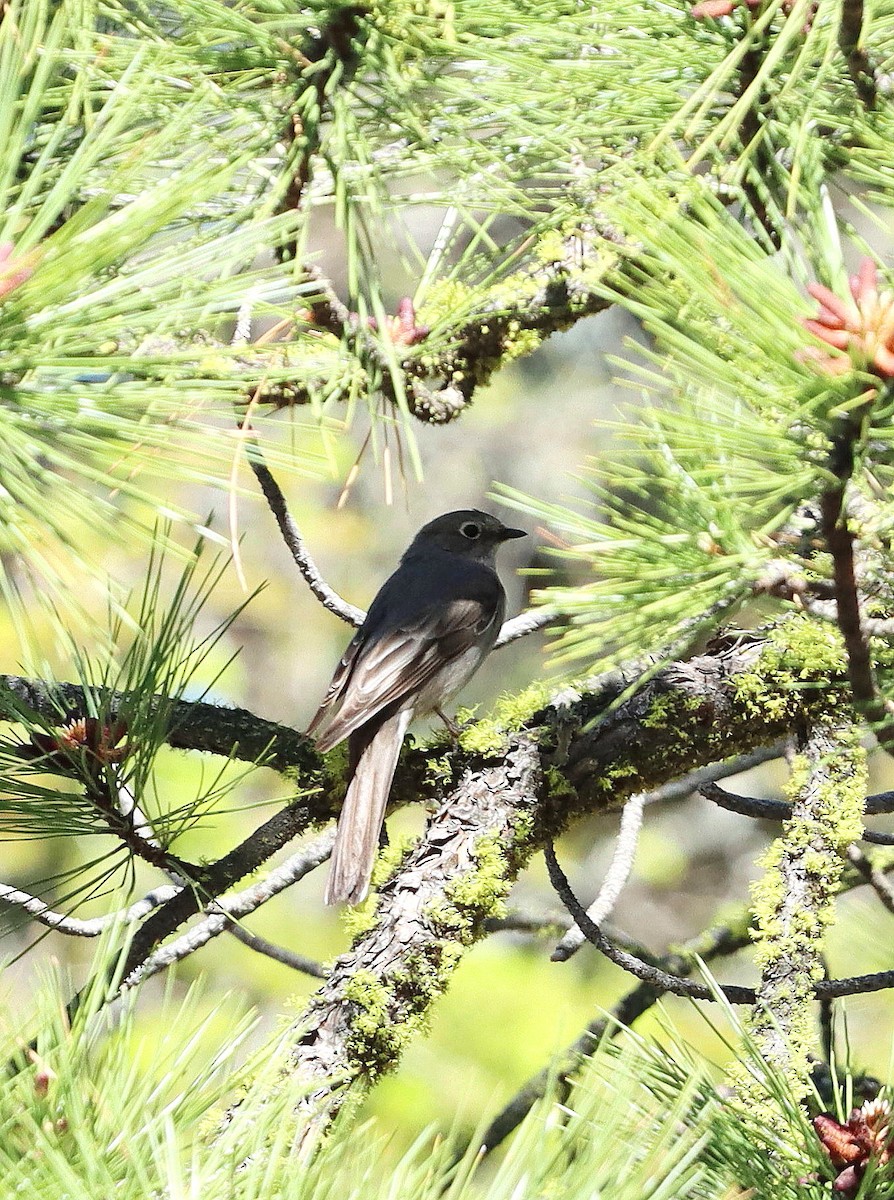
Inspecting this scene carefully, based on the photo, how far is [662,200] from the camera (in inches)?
56.2

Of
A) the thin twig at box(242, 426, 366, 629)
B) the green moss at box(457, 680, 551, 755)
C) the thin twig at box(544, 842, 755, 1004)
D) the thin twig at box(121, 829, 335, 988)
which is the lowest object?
the thin twig at box(121, 829, 335, 988)

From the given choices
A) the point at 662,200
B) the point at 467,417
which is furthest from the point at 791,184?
the point at 467,417

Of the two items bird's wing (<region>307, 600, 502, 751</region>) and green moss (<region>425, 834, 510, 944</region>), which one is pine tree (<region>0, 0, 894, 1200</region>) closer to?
green moss (<region>425, 834, 510, 944</region>)

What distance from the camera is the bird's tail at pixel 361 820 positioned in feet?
10.2

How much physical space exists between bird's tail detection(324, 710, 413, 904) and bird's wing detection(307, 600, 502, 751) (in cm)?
22

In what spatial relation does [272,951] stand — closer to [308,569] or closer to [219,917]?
[219,917]

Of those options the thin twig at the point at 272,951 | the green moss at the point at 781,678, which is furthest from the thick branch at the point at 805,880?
the thin twig at the point at 272,951

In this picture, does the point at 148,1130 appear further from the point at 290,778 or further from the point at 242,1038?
the point at 290,778

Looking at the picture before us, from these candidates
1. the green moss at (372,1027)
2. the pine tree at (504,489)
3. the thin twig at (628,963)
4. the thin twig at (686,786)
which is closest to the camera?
the pine tree at (504,489)

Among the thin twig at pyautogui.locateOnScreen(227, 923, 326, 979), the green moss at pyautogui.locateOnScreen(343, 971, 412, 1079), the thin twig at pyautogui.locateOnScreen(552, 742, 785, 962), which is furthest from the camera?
the thin twig at pyautogui.locateOnScreen(552, 742, 785, 962)

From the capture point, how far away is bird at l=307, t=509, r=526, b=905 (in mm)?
3191

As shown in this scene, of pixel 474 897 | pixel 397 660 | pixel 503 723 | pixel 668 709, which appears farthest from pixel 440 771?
pixel 397 660

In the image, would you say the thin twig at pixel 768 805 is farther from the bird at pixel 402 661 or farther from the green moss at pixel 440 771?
the bird at pixel 402 661

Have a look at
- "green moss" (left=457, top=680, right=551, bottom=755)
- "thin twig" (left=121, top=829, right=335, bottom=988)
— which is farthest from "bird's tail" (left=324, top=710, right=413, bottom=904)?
"green moss" (left=457, top=680, right=551, bottom=755)
